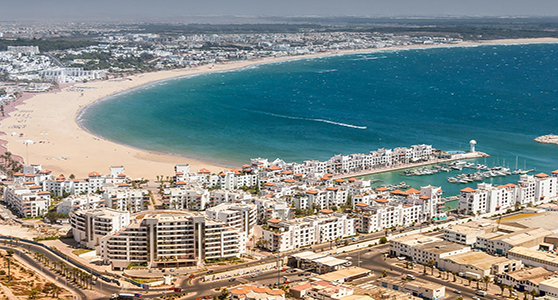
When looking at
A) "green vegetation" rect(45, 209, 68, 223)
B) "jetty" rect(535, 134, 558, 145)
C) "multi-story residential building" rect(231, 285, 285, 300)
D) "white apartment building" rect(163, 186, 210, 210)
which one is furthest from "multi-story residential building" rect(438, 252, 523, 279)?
"jetty" rect(535, 134, 558, 145)

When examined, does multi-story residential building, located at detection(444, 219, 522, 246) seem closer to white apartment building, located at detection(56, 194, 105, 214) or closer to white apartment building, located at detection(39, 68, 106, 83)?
white apartment building, located at detection(56, 194, 105, 214)

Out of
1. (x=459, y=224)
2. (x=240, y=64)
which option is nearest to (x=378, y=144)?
(x=459, y=224)

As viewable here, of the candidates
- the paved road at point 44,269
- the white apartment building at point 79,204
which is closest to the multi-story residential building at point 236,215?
the white apartment building at point 79,204

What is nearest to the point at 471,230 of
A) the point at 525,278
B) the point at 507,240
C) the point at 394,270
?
the point at 507,240

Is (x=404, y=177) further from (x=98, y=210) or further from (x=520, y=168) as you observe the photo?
(x=98, y=210)

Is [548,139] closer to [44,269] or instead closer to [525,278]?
[525,278]

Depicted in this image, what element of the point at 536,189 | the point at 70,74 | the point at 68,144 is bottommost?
the point at 68,144
